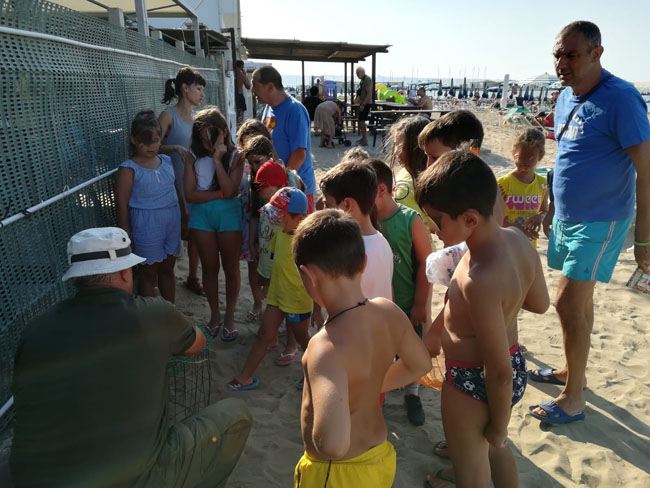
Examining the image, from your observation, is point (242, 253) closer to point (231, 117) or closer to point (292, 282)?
point (292, 282)

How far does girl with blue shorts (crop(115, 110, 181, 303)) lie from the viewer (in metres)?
3.19

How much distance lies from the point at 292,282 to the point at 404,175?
3.63 feet

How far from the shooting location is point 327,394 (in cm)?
124

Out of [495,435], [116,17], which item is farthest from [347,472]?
[116,17]

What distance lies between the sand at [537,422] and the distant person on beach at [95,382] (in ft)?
2.80

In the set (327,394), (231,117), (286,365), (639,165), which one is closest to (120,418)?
(327,394)

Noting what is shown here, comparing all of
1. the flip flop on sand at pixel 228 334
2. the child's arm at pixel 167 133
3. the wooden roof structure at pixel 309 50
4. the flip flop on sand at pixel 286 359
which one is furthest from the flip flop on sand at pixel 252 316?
the wooden roof structure at pixel 309 50

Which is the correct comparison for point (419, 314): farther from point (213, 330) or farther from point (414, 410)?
point (213, 330)

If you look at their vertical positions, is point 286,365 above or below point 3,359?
below

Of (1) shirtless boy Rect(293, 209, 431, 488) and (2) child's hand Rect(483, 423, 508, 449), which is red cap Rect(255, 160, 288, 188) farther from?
(2) child's hand Rect(483, 423, 508, 449)

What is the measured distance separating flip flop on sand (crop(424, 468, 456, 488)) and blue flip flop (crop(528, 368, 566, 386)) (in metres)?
1.35

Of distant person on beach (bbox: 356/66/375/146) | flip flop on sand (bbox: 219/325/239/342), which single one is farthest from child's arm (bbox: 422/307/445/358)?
distant person on beach (bbox: 356/66/375/146)

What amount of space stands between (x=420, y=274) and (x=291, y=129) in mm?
2185

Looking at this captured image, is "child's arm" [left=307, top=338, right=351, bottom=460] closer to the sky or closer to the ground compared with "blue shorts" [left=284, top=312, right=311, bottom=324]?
closer to the sky
